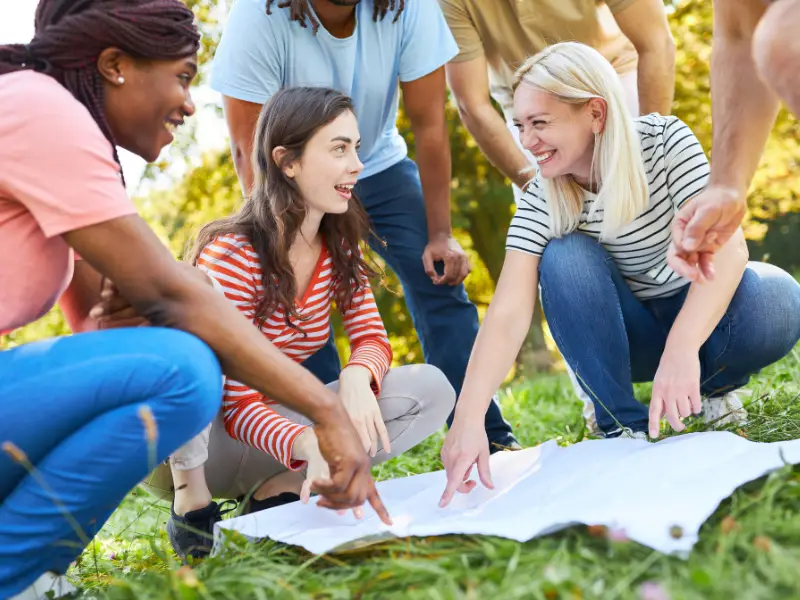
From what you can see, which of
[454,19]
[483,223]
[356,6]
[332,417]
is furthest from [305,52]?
[483,223]

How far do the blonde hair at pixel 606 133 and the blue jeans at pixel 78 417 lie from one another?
1.40 meters

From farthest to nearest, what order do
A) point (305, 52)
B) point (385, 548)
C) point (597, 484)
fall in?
point (305, 52)
point (597, 484)
point (385, 548)

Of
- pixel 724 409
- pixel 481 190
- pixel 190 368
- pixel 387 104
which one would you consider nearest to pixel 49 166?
pixel 190 368

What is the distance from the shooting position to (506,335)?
266cm

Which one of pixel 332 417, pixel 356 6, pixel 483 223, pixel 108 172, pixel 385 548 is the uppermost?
pixel 356 6

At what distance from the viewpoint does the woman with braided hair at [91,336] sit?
1.83 meters

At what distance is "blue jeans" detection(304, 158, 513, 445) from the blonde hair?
2.79 feet

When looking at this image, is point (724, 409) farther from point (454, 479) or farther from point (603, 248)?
point (454, 479)

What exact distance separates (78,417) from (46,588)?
0.47 m

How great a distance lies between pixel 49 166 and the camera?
1.82 m

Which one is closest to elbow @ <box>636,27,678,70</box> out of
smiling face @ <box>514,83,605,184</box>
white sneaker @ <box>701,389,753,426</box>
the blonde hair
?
the blonde hair

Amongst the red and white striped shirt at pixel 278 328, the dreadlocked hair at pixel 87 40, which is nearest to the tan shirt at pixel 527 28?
the red and white striped shirt at pixel 278 328

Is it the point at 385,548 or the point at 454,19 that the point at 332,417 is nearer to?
the point at 385,548

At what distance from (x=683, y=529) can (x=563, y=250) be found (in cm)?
121
